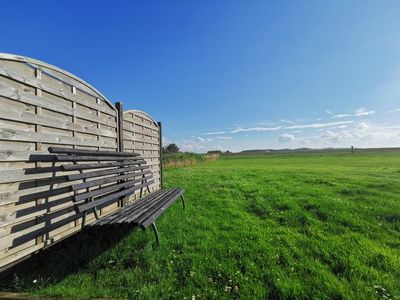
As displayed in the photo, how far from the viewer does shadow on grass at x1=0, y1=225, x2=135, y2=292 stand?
2652 millimetres

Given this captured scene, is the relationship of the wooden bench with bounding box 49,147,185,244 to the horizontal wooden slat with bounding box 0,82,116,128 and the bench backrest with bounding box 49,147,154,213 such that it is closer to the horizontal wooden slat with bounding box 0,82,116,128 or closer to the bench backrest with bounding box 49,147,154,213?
the bench backrest with bounding box 49,147,154,213

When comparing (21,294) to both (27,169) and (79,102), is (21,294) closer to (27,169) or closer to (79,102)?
(27,169)

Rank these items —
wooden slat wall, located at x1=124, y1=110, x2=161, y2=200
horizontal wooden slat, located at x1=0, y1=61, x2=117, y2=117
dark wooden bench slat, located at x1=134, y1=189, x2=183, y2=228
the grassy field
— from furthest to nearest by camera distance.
Answer: wooden slat wall, located at x1=124, y1=110, x2=161, y2=200, dark wooden bench slat, located at x1=134, y1=189, x2=183, y2=228, horizontal wooden slat, located at x1=0, y1=61, x2=117, y2=117, the grassy field

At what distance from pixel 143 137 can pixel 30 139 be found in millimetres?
4006

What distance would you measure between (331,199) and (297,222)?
6.90ft

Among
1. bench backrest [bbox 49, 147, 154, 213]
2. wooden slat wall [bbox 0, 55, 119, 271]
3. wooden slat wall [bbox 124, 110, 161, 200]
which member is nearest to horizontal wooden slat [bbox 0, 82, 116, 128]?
wooden slat wall [bbox 0, 55, 119, 271]

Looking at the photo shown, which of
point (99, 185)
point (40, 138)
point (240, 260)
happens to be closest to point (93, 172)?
point (99, 185)

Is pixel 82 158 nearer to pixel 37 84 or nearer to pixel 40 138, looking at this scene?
pixel 40 138

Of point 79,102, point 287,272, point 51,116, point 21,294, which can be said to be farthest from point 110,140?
point 287,272

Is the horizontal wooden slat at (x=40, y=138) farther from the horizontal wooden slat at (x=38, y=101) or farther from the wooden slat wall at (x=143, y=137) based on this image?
the wooden slat wall at (x=143, y=137)

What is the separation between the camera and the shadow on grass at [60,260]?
2.65m

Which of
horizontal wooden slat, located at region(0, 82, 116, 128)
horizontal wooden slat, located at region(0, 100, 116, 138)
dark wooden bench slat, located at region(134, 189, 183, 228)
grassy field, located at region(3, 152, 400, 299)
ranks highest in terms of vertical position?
horizontal wooden slat, located at region(0, 82, 116, 128)

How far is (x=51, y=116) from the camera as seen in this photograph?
11.0 feet

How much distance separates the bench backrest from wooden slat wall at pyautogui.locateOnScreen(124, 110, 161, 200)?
540 millimetres
